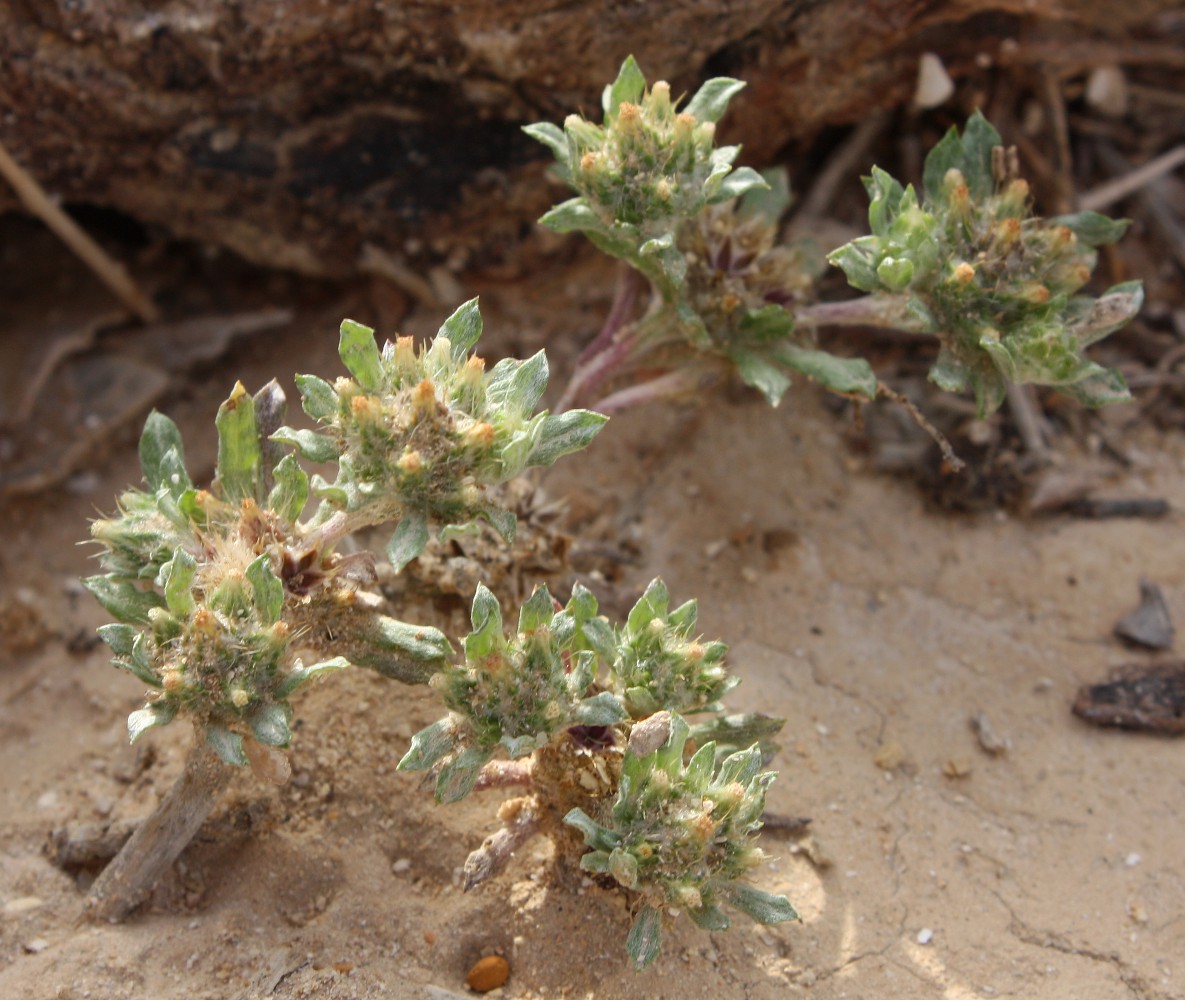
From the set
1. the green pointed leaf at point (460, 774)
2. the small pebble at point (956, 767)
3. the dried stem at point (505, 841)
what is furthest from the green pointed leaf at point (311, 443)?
the small pebble at point (956, 767)

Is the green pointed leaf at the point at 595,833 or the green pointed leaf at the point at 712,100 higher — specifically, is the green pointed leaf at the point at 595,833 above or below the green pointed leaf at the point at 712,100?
below

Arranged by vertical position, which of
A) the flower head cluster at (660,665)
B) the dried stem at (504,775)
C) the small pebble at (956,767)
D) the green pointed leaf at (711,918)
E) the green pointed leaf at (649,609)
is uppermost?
the green pointed leaf at (649,609)

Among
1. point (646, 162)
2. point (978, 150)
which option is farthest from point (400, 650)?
point (978, 150)

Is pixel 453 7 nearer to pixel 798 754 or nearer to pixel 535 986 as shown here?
pixel 798 754

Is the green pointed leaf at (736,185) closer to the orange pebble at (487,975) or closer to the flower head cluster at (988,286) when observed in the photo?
the flower head cluster at (988,286)

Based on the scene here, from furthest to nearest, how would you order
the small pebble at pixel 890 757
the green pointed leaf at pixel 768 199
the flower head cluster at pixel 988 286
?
1. the green pointed leaf at pixel 768 199
2. the small pebble at pixel 890 757
3. the flower head cluster at pixel 988 286

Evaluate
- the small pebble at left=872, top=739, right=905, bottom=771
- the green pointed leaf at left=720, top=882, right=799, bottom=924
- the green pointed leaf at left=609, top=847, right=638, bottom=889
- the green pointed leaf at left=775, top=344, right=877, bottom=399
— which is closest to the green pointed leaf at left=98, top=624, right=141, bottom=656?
the green pointed leaf at left=609, top=847, right=638, bottom=889
